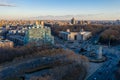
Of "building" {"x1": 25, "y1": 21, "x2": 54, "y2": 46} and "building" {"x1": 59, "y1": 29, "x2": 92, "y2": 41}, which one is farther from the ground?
"building" {"x1": 25, "y1": 21, "x2": 54, "y2": 46}

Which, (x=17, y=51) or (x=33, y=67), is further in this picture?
(x=17, y=51)

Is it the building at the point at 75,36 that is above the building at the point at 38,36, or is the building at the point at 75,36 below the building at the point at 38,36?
below

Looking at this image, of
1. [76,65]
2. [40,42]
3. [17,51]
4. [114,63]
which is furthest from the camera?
[40,42]

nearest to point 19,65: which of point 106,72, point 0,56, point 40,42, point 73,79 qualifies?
point 0,56

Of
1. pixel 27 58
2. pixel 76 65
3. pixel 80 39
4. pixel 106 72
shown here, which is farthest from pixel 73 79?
pixel 80 39

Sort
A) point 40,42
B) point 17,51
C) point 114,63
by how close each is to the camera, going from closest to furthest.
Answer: point 114,63
point 17,51
point 40,42

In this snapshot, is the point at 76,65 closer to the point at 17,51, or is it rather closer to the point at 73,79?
the point at 73,79

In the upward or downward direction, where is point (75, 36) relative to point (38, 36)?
downward

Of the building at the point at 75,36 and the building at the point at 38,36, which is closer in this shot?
the building at the point at 38,36

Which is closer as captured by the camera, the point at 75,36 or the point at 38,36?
the point at 38,36

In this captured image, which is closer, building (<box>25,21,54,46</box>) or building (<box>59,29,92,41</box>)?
building (<box>25,21,54,46</box>)
